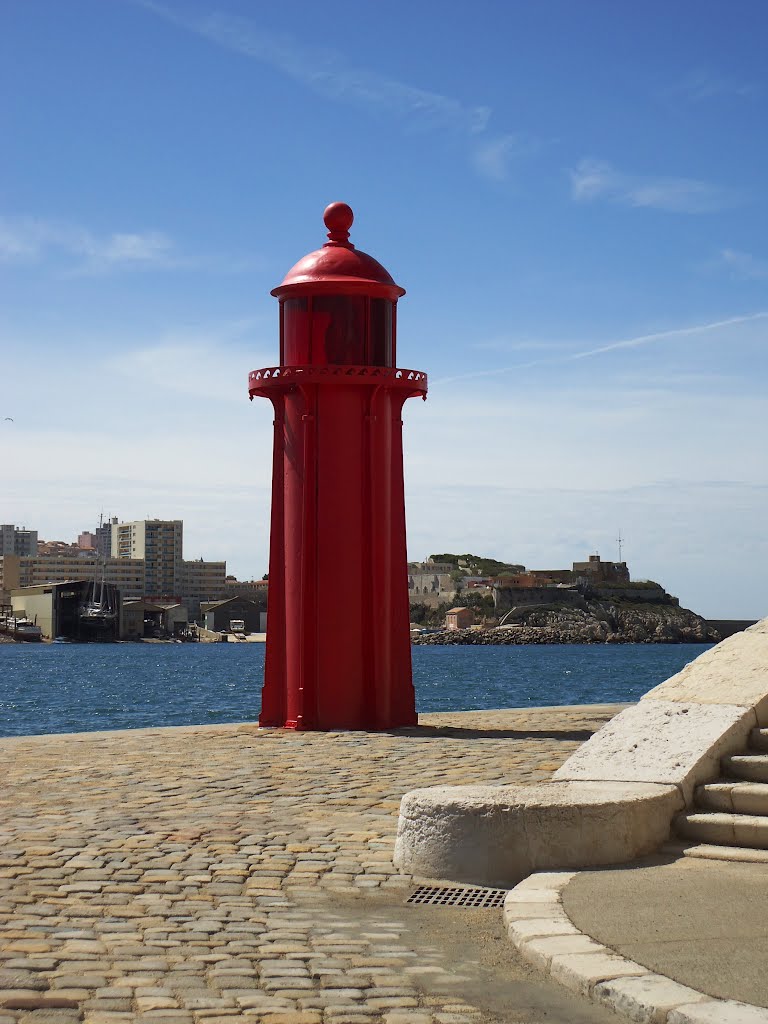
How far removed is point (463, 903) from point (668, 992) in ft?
7.01

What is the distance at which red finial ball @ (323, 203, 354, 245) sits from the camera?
17.4 meters

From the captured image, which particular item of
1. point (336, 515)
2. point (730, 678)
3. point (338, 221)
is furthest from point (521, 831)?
point (338, 221)

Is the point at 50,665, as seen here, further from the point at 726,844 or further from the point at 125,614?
the point at 726,844

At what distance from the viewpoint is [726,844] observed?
24.7 ft

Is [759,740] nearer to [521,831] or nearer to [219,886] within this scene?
[521,831]

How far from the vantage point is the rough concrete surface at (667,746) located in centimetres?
827

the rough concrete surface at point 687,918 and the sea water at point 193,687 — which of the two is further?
the sea water at point 193,687

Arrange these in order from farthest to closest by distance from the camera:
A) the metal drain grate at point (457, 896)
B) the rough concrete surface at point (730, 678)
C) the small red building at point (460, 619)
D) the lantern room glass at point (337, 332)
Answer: the small red building at point (460, 619), the lantern room glass at point (337, 332), the rough concrete surface at point (730, 678), the metal drain grate at point (457, 896)

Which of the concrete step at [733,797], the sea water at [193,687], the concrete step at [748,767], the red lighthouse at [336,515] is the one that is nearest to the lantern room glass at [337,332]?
the red lighthouse at [336,515]

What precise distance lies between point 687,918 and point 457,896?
1519 millimetres

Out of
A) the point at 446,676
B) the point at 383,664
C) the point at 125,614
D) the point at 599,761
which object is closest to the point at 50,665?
the point at 446,676

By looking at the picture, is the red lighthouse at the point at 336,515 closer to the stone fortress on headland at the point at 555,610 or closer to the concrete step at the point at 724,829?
the concrete step at the point at 724,829

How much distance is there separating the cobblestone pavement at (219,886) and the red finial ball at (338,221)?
7333mm

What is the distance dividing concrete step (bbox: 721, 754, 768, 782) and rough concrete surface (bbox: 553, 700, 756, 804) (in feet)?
0.25
